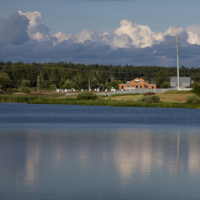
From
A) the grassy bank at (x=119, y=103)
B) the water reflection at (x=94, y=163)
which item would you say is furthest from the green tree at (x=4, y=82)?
the water reflection at (x=94, y=163)

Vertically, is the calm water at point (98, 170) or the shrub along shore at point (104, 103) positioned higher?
the calm water at point (98, 170)

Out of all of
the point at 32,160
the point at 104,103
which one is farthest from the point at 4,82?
the point at 32,160

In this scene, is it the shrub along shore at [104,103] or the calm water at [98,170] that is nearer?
the calm water at [98,170]

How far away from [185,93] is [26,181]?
4448 inches

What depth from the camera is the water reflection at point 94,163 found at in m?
16.2

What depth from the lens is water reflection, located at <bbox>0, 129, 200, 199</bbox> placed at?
1625cm

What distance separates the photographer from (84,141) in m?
30.9

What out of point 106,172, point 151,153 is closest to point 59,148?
point 151,153

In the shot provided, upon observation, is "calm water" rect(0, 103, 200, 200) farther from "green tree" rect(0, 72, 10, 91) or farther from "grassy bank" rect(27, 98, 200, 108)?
"green tree" rect(0, 72, 10, 91)

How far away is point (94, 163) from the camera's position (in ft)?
68.7

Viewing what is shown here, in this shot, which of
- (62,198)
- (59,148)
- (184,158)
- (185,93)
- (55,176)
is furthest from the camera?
(185,93)

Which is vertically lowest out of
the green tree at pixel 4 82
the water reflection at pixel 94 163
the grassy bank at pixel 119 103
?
the grassy bank at pixel 119 103

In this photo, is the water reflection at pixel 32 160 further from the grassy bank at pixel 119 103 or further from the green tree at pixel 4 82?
the green tree at pixel 4 82

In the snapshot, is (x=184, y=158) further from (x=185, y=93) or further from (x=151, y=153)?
(x=185, y=93)
